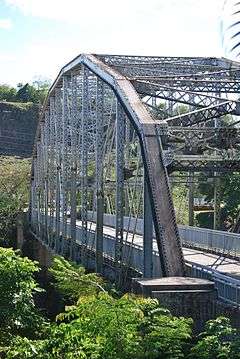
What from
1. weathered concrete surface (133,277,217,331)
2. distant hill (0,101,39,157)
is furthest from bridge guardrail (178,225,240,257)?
distant hill (0,101,39,157)

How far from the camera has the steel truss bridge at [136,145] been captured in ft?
62.3

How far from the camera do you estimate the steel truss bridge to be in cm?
1900

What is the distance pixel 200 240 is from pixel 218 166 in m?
9.63

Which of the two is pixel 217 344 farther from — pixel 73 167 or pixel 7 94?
pixel 7 94

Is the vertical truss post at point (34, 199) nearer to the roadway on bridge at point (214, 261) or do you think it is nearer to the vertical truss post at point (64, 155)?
the vertical truss post at point (64, 155)

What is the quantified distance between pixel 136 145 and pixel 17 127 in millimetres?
82974

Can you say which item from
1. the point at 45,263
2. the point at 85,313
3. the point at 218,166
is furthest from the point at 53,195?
the point at 85,313

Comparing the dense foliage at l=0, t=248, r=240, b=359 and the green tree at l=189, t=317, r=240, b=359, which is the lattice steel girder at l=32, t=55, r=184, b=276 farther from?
the green tree at l=189, t=317, r=240, b=359

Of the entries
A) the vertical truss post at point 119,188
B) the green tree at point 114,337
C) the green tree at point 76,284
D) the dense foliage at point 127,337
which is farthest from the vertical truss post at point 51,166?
the green tree at point 114,337

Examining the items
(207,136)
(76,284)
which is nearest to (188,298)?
(76,284)

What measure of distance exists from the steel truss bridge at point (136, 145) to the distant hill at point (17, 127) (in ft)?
191

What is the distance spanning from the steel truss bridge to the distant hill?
5814 cm

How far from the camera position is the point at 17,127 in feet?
351

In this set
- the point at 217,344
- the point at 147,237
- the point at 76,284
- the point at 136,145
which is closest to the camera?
the point at 217,344
